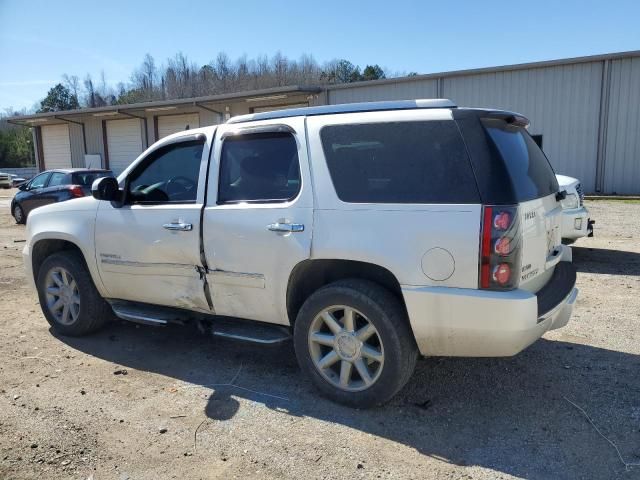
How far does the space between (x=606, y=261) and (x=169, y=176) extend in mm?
6641

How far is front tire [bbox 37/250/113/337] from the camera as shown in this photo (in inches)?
202

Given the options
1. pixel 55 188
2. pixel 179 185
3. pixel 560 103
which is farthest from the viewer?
pixel 560 103

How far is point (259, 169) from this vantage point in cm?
411

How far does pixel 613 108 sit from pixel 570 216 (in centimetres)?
1266

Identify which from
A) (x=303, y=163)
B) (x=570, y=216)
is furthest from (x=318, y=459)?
(x=570, y=216)

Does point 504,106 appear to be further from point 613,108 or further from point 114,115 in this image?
point 114,115

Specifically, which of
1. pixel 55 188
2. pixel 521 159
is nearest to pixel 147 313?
pixel 521 159

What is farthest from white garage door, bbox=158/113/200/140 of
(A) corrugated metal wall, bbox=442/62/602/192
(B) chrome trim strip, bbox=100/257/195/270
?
(B) chrome trim strip, bbox=100/257/195/270

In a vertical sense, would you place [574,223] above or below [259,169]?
below

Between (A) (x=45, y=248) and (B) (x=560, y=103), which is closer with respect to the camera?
(A) (x=45, y=248)

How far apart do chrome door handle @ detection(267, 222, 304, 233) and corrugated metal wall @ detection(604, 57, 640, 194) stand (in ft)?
56.2

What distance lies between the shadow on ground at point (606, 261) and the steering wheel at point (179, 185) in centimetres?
572

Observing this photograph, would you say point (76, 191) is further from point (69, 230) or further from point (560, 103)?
point (560, 103)

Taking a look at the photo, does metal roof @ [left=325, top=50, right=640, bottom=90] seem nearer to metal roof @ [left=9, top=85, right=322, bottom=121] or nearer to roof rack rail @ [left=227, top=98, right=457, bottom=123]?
metal roof @ [left=9, top=85, right=322, bottom=121]
